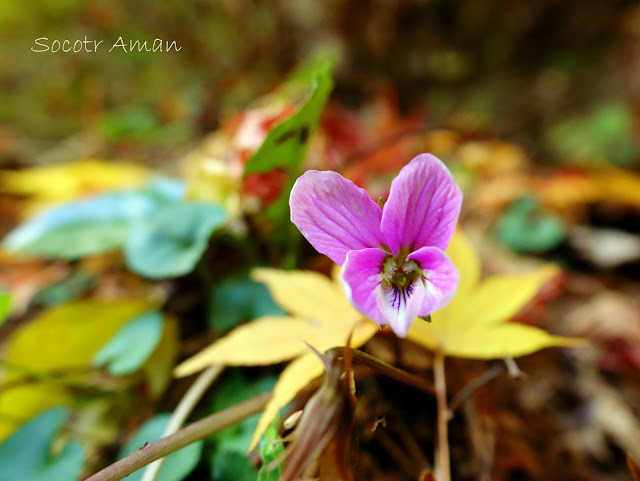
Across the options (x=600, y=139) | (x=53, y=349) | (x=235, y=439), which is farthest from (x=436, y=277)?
(x=600, y=139)

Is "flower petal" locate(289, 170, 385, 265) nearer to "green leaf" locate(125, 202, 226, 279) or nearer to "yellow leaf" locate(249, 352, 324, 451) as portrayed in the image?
"yellow leaf" locate(249, 352, 324, 451)

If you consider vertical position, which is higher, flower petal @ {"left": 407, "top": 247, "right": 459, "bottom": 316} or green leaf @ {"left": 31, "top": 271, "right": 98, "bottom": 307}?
green leaf @ {"left": 31, "top": 271, "right": 98, "bottom": 307}

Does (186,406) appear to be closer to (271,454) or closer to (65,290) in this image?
(271,454)

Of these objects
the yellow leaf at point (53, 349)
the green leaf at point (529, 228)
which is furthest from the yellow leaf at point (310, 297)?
the green leaf at point (529, 228)

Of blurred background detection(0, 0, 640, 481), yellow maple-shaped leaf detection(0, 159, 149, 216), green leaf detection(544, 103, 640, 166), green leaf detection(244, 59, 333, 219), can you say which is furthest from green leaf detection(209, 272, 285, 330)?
green leaf detection(544, 103, 640, 166)

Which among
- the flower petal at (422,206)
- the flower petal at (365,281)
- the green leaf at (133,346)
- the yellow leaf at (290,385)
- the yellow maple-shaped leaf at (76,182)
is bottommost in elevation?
the yellow leaf at (290,385)

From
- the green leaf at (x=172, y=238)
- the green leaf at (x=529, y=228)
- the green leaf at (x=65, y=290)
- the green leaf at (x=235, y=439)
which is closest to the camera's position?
the green leaf at (x=235, y=439)

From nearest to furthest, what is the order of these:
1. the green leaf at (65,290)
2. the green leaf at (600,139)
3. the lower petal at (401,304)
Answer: the lower petal at (401,304) < the green leaf at (65,290) < the green leaf at (600,139)

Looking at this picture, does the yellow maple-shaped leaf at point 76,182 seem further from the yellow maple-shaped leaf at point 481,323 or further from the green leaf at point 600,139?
the green leaf at point 600,139
